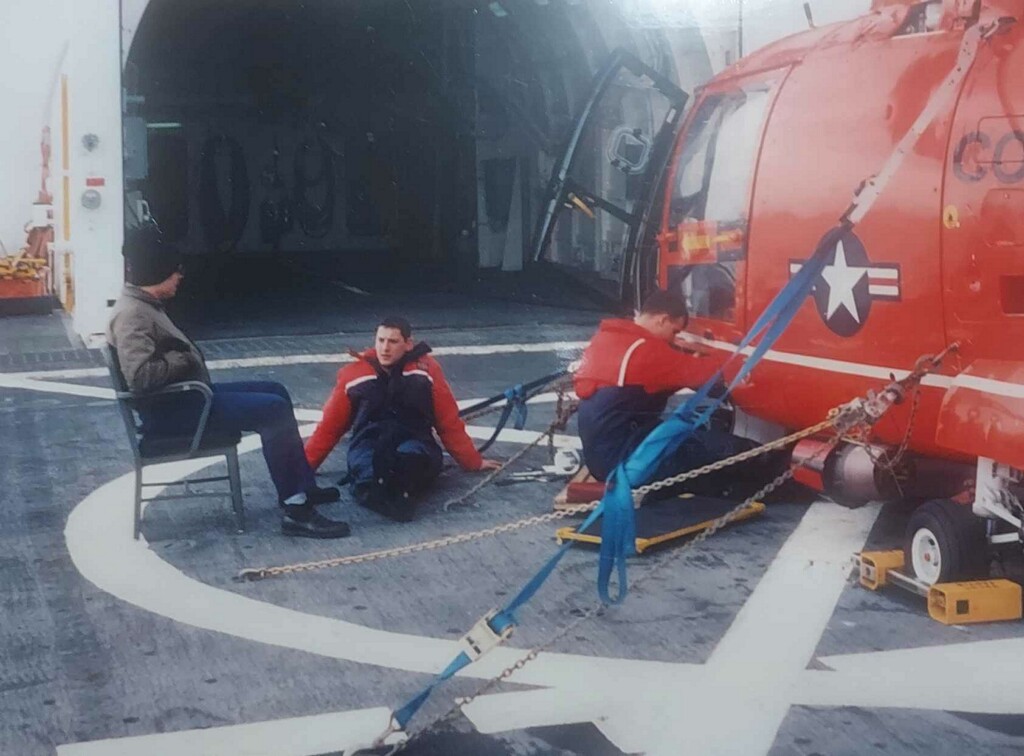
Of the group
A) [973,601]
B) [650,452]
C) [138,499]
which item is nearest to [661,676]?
[650,452]

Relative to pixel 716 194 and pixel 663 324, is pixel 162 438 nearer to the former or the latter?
pixel 663 324

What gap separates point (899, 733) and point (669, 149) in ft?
13.9

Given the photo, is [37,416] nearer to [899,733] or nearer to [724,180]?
[724,180]

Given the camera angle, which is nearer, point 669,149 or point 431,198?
point 669,149

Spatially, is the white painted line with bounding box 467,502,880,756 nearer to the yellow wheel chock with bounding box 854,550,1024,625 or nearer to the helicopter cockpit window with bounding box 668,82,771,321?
the yellow wheel chock with bounding box 854,550,1024,625

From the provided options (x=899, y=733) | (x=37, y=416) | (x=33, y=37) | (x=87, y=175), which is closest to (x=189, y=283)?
(x=33, y=37)

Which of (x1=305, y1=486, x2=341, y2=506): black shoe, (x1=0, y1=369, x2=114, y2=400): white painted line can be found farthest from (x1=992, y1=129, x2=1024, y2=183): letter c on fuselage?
(x1=0, y1=369, x2=114, y2=400): white painted line

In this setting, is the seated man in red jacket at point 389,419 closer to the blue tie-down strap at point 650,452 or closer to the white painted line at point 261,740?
the blue tie-down strap at point 650,452

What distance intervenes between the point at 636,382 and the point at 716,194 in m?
1.14

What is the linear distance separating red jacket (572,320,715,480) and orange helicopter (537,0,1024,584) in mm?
466

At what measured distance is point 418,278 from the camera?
22.1 m

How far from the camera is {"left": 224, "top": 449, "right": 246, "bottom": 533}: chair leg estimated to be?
6375mm

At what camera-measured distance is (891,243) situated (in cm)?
544

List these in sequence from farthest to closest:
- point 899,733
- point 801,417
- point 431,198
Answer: point 431,198
point 801,417
point 899,733
